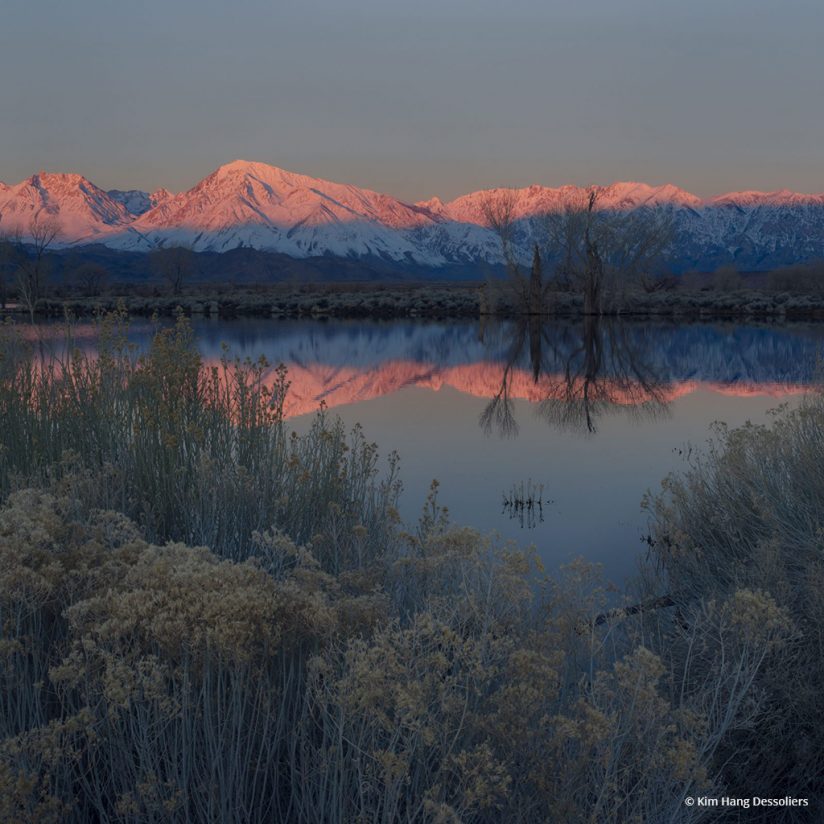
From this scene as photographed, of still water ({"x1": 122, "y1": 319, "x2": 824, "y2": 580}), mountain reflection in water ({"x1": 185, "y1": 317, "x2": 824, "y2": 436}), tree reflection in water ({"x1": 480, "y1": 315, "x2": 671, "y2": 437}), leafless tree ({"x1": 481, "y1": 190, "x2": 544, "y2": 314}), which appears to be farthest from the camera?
leafless tree ({"x1": 481, "y1": 190, "x2": 544, "y2": 314})

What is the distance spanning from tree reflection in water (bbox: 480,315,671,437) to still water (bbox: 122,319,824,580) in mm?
50

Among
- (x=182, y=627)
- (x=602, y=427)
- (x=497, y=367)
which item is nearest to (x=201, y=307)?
(x=497, y=367)

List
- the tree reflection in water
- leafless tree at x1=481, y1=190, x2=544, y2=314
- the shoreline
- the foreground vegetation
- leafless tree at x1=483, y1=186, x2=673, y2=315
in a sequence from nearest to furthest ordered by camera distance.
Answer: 1. the foreground vegetation
2. the tree reflection in water
3. leafless tree at x1=483, y1=186, x2=673, y2=315
4. leafless tree at x1=481, y1=190, x2=544, y2=314
5. the shoreline

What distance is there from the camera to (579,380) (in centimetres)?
2186

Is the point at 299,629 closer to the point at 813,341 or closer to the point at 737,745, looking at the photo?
the point at 737,745

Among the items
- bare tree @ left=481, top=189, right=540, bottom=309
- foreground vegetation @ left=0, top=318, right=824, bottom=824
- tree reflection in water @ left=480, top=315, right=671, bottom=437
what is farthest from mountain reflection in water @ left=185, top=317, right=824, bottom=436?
foreground vegetation @ left=0, top=318, right=824, bottom=824

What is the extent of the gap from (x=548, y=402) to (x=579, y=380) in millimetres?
3528

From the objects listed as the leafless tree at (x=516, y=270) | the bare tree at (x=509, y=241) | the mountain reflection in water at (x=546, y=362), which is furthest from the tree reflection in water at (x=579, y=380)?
the bare tree at (x=509, y=241)

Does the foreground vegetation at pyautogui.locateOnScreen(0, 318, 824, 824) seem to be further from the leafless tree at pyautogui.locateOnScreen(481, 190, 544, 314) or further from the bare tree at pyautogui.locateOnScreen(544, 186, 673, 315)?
the leafless tree at pyautogui.locateOnScreen(481, 190, 544, 314)

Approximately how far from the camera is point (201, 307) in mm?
55531

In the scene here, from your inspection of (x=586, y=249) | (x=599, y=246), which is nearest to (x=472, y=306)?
(x=599, y=246)

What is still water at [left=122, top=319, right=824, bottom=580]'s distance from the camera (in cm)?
984

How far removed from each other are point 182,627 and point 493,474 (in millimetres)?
9349

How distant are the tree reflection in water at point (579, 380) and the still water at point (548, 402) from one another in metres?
0.05
